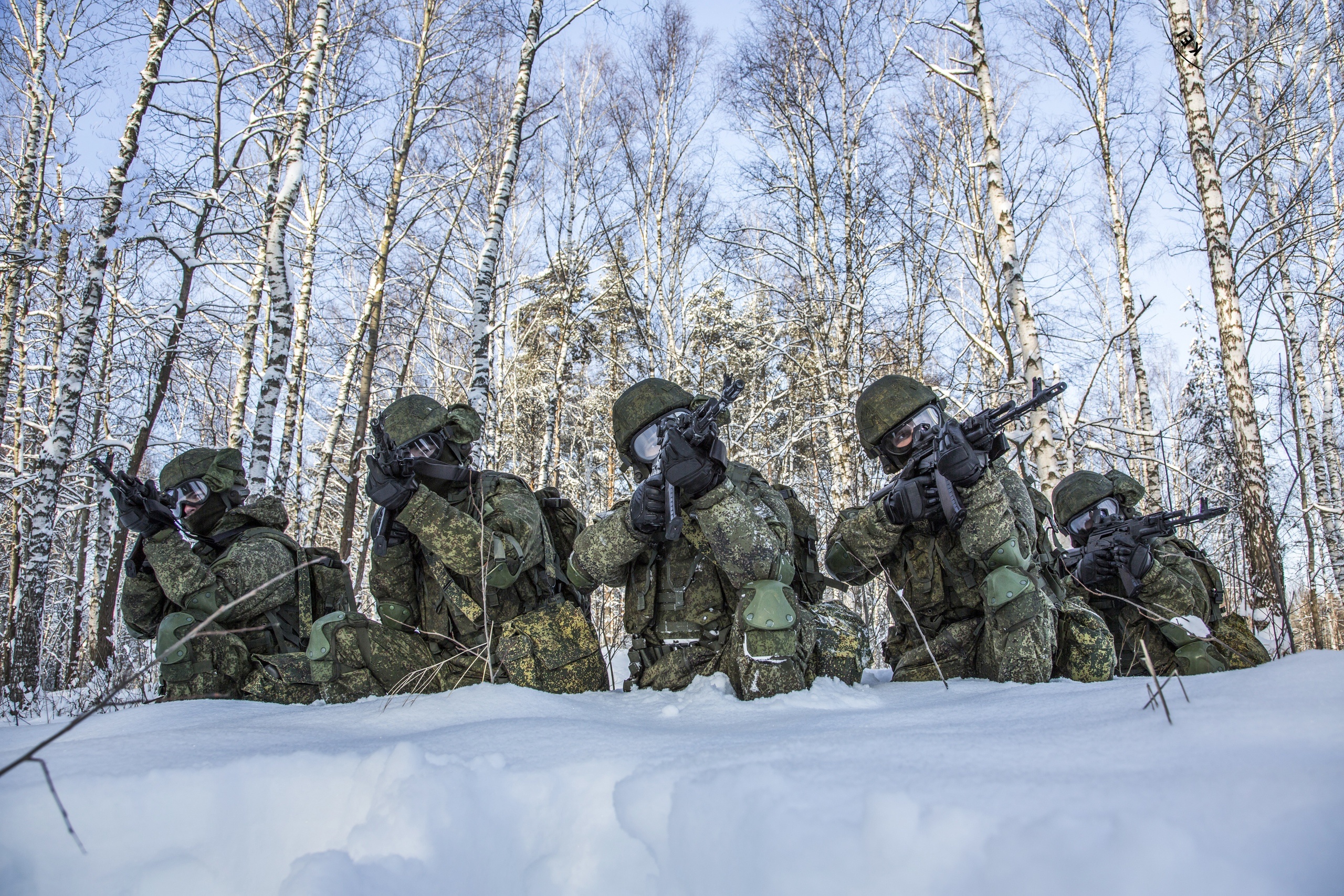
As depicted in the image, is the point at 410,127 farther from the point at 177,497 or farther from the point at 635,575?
the point at 635,575

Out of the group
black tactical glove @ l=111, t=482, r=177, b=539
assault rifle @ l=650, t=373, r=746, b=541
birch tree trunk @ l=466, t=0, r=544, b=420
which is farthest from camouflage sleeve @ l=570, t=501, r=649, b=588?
birch tree trunk @ l=466, t=0, r=544, b=420

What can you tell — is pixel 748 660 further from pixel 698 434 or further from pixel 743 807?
pixel 743 807

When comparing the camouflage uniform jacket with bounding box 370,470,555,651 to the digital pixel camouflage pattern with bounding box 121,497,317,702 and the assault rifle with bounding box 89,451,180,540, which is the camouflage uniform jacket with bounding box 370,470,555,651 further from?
the assault rifle with bounding box 89,451,180,540

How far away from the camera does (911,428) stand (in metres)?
3.53

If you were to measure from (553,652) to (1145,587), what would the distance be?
358 centimetres

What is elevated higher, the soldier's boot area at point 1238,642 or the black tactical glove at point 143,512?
the black tactical glove at point 143,512

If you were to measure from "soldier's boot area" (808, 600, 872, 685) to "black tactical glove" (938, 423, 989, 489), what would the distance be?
32.9 inches

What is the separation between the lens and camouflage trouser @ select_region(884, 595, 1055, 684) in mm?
3061

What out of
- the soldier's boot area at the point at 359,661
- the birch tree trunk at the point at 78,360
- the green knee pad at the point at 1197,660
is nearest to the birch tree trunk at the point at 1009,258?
the green knee pad at the point at 1197,660

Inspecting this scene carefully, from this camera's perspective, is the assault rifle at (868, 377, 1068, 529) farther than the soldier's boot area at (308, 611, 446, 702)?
No

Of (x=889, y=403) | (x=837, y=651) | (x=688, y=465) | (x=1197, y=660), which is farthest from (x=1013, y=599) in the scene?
(x=688, y=465)

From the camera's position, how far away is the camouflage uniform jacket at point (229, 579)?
151 inches

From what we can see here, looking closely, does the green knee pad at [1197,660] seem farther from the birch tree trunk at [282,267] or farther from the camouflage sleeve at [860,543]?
the birch tree trunk at [282,267]

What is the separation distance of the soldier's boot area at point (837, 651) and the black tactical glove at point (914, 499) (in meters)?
0.58
